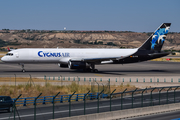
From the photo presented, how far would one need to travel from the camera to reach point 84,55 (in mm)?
66875

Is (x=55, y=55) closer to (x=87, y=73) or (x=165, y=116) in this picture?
(x=87, y=73)

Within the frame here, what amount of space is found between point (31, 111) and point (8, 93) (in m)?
11.9

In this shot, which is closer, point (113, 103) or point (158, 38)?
point (113, 103)

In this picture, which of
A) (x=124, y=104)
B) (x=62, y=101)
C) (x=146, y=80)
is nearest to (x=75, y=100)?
(x=62, y=101)

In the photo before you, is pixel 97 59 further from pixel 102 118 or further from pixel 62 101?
pixel 102 118

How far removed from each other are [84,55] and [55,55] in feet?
20.9

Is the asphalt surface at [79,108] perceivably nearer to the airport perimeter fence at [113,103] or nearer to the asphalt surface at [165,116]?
the airport perimeter fence at [113,103]

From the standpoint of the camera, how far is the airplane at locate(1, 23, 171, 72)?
6275 cm

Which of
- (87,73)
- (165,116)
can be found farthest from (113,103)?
(87,73)

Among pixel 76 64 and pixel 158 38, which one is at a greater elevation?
pixel 158 38

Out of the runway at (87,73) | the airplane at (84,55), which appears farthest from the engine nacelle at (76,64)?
the runway at (87,73)

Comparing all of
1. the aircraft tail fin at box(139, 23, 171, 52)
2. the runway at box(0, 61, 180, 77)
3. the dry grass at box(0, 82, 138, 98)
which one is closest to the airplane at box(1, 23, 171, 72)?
the aircraft tail fin at box(139, 23, 171, 52)

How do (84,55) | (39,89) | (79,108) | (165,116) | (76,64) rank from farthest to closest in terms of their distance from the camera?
(84,55), (76,64), (39,89), (165,116), (79,108)

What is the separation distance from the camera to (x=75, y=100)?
119 feet
